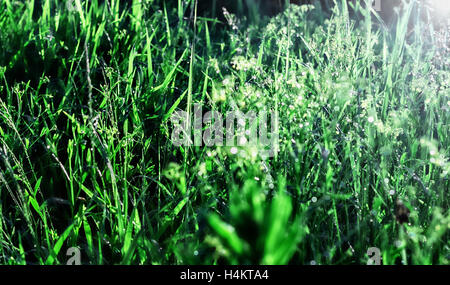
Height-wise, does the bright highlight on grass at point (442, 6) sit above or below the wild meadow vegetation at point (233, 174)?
above

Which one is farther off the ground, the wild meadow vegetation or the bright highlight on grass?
the bright highlight on grass

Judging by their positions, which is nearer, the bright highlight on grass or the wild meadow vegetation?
the wild meadow vegetation

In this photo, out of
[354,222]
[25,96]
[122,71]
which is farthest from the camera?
[122,71]

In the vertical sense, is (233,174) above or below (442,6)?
below

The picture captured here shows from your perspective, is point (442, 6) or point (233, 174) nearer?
point (233, 174)

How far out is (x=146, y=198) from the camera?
1.43 metres

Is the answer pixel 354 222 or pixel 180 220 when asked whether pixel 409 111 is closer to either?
pixel 354 222

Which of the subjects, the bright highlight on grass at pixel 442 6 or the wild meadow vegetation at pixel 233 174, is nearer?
the wild meadow vegetation at pixel 233 174

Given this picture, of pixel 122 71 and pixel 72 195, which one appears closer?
pixel 72 195
